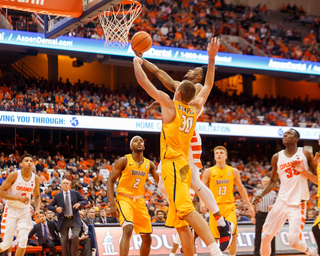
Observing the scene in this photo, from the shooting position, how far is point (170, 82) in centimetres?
650

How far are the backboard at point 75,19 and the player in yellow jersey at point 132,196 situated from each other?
235cm

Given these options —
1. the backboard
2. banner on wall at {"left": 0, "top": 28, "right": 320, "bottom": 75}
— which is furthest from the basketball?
banner on wall at {"left": 0, "top": 28, "right": 320, "bottom": 75}

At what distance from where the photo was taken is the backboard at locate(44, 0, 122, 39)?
286 inches

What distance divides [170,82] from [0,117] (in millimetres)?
14279

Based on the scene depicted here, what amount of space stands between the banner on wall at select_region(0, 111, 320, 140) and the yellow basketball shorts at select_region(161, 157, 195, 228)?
15.1 meters

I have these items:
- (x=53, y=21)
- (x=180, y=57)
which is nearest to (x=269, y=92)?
(x=180, y=57)

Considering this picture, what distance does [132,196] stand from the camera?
7.71 meters

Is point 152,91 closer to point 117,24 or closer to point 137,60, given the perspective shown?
point 137,60

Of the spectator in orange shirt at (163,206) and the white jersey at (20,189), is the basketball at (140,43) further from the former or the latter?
the spectator in orange shirt at (163,206)

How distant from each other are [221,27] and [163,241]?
814 inches

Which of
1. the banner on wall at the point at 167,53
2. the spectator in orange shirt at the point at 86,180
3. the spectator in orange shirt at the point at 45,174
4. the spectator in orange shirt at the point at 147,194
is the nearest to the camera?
the spectator in orange shirt at the point at 147,194

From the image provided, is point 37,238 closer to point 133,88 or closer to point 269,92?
point 133,88

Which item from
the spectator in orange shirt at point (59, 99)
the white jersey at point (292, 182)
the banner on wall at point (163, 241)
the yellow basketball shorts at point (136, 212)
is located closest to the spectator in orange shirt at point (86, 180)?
the spectator in orange shirt at point (59, 99)

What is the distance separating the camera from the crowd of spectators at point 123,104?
2050cm
